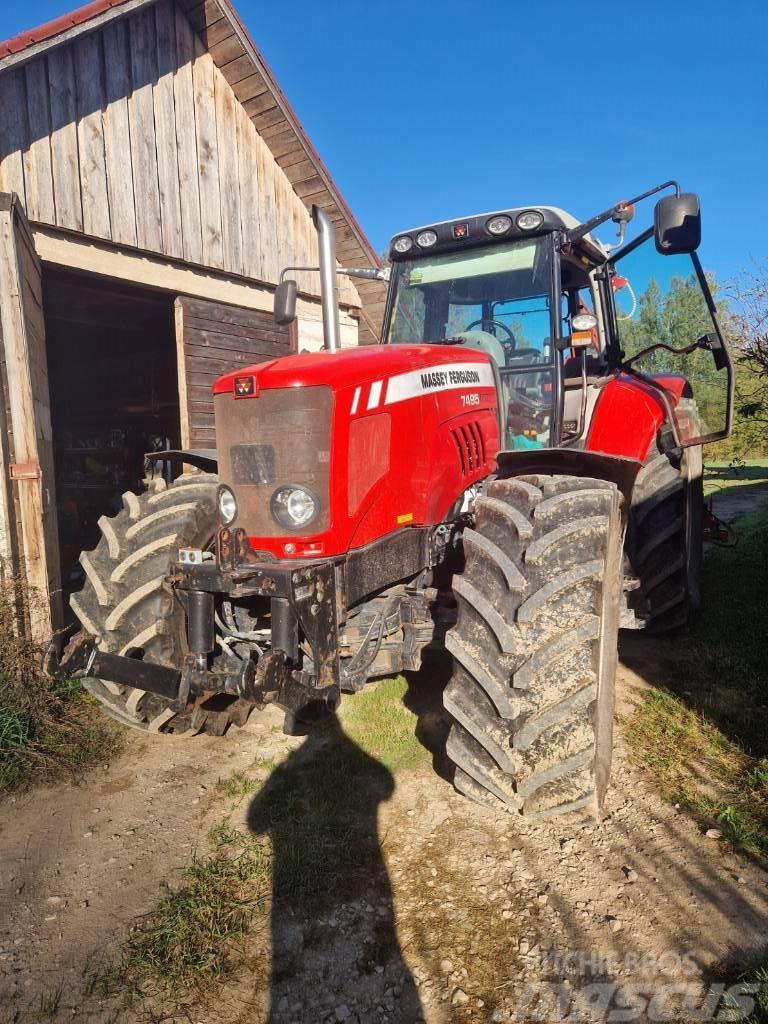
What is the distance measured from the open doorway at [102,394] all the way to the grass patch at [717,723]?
6199 mm

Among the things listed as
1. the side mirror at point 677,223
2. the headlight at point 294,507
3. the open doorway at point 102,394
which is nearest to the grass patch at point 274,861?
the headlight at point 294,507

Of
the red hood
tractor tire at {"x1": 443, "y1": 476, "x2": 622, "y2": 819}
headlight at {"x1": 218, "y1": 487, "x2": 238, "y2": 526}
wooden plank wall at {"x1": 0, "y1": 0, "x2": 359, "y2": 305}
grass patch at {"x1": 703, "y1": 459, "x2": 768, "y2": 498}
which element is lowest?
grass patch at {"x1": 703, "y1": 459, "x2": 768, "y2": 498}

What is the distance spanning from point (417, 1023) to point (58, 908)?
137cm

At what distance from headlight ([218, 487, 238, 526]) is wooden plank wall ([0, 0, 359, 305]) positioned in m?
3.58

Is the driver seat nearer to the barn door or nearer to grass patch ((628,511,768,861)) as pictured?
grass patch ((628,511,768,861))

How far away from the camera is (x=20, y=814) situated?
3.10 meters

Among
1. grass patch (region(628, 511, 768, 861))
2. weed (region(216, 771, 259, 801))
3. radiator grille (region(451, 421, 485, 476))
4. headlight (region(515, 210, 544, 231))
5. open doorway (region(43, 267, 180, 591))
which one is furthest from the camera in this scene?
open doorway (region(43, 267, 180, 591))

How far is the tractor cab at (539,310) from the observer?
12.4ft

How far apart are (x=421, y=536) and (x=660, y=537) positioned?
194 cm

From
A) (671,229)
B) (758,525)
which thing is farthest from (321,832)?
(758,525)

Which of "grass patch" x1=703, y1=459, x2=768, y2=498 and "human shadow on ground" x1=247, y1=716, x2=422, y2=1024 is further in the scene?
"grass patch" x1=703, y1=459, x2=768, y2=498

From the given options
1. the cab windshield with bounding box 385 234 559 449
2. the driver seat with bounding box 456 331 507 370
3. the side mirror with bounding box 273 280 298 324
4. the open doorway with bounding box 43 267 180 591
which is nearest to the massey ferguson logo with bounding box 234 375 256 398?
the side mirror with bounding box 273 280 298 324

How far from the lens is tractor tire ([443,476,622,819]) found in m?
2.51

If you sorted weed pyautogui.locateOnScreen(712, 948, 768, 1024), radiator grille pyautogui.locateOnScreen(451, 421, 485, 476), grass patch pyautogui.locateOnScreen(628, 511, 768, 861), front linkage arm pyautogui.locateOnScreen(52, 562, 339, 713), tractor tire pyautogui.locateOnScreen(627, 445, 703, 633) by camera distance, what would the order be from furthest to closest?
tractor tire pyautogui.locateOnScreen(627, 445, 703, 633)
radiator grille pyautogui.locateOnScreen(451, 421, 485, 476)
grass patch pyautogui.locateOnScreen(628, 511, 768, 861)
front linkage arm pyautogui.locateOnScreen(52, 562, 339, 713)
weed pyautogui.locateOnScreen(712, 948, 768, 1024)
